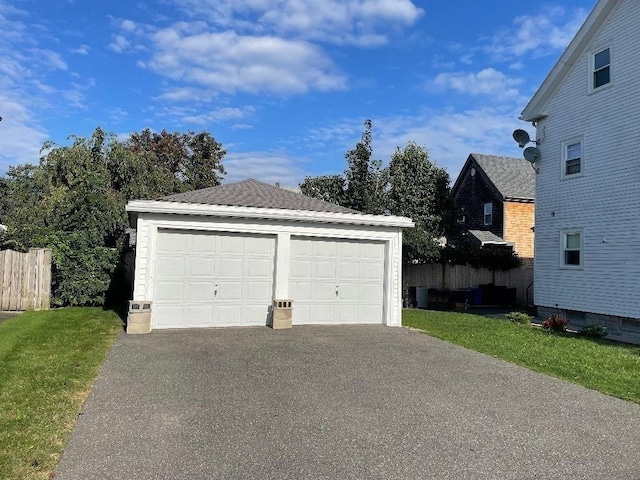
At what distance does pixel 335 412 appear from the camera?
212 inches

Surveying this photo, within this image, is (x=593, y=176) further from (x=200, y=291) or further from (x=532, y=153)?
(x=200, y=291)

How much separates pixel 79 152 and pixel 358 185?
38.0 feet

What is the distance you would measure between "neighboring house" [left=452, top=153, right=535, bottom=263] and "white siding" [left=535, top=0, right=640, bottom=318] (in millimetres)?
7786

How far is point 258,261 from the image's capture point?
11758mm

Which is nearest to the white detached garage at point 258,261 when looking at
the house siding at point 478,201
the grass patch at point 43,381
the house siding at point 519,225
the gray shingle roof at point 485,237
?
the grass patch at point 43,381

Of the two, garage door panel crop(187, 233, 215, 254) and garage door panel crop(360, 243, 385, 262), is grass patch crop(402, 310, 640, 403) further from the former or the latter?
garage door panel crop(187, 233, 215, 254)

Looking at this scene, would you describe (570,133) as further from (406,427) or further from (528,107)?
(406,427)

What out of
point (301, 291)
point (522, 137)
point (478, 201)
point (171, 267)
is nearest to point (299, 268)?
point (301, 291)

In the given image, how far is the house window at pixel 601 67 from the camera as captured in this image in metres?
13.6

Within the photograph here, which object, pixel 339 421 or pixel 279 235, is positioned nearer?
pixel 339 421

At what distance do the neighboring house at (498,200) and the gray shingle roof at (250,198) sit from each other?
11.7 meters

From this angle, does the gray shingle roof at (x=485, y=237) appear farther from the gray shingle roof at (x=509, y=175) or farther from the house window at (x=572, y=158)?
the house window at (x=572, y=158)

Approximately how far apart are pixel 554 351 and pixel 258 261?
6884 mm

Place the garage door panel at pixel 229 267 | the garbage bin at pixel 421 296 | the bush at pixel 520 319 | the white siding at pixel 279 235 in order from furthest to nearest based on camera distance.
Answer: the garbage bin at pixel 421 296 < the bush at pixel 520 319 < the garage door panel at pixel 229 267 < the white siding at pixel 279 235
